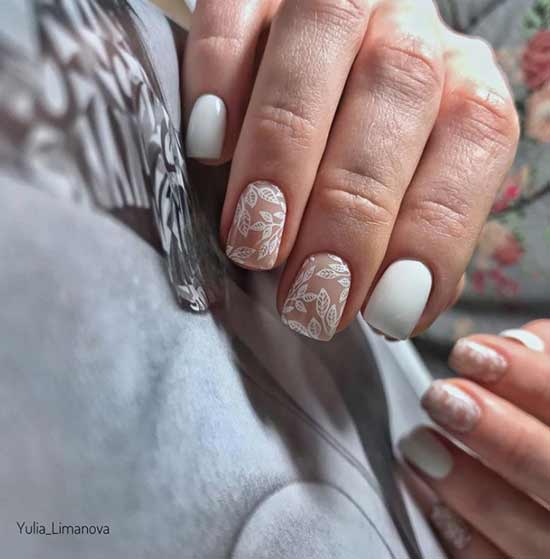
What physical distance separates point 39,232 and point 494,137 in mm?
279

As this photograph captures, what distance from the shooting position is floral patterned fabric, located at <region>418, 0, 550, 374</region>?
64cm

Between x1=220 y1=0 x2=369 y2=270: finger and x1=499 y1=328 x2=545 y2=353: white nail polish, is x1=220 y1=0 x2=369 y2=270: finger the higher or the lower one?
the higher one

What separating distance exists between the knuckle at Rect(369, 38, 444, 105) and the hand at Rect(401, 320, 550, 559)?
182 mm

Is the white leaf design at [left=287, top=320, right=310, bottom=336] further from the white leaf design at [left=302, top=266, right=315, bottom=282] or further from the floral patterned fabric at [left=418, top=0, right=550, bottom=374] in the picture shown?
the floral patterned fabric at [left=418, top=0, right=550, bottom=374]

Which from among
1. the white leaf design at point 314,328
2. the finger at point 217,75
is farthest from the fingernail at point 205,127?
the white leaf design at point 314,328

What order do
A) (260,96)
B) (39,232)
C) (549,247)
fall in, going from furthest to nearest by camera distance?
(549,247), (260,96), (39,232)

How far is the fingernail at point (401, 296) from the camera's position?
35 cm

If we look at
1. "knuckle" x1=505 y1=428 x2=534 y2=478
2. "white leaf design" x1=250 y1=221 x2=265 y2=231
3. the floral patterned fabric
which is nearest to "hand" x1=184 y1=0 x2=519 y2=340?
"white leaf design" x1=250 y1=221 x2=265 y2=231

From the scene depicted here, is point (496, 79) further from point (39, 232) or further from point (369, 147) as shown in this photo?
point (39, 232)

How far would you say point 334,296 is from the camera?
34 centimetres

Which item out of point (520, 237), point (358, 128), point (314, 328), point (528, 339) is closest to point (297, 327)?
Answer: point (314, 328)

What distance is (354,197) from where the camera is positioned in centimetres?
33

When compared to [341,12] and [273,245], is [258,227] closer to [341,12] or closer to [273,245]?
[273,245]

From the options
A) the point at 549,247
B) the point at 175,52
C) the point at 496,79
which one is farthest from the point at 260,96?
the point at 549,247
